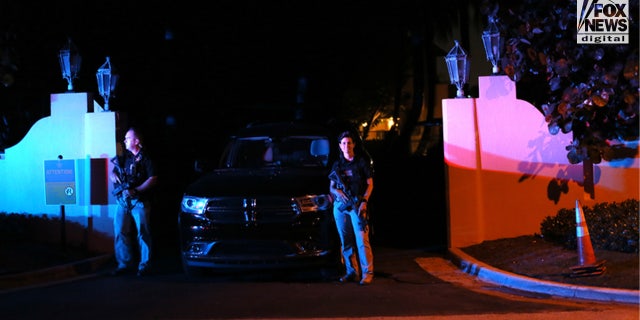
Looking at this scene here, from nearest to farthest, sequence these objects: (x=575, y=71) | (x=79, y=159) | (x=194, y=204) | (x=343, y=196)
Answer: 1. (x=343, y=196)
2. (x=194, y=204)
3. (x=575, y=71)
4. (x=79, y=159)

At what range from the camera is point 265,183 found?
9.77 meters

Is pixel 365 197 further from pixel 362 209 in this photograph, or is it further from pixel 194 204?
pixel 194 204

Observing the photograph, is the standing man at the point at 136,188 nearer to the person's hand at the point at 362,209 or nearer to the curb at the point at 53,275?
the curb at the point at 53,275

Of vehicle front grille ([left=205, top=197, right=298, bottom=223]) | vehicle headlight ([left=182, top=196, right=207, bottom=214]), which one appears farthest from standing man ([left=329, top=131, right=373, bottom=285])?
vehicle headlight ([left=182, top=196, right=207, bottom=214])

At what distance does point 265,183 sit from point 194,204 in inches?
36.3

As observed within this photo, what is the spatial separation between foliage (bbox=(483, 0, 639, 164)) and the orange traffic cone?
1.54 m

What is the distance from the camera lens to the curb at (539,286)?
8.12 meters

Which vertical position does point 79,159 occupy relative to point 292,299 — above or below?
above

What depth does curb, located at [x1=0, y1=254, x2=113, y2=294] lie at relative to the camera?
9.98 m

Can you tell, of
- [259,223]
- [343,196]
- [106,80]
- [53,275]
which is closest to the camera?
[343,196]

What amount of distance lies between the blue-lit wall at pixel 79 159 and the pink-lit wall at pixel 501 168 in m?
5.34

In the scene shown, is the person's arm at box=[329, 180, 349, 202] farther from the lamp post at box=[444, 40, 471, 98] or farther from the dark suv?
the lamp post at box=[444, 40, 471, 98]

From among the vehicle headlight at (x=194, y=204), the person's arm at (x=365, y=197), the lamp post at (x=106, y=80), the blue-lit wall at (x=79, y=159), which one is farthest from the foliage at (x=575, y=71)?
the blue-lit wall at (x=79, y=159)

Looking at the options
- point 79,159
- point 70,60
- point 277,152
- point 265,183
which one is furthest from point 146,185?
point 70,60
